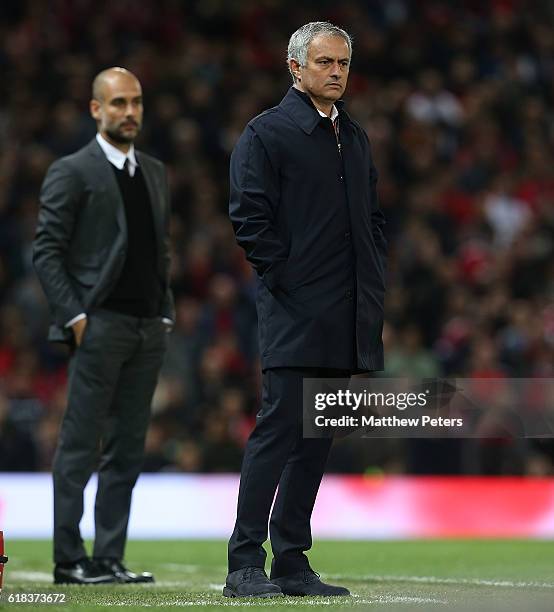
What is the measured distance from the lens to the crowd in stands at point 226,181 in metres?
12.3

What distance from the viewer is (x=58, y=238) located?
704 cm

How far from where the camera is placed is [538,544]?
998 cm

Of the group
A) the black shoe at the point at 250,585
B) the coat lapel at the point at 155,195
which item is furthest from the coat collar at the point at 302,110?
the black shoe at the point at 250,585

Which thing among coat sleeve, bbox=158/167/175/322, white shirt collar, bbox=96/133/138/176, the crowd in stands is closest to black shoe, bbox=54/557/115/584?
coat sleeve, bbox=158/167/175/322

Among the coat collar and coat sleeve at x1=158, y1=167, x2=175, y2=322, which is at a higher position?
the coat collar

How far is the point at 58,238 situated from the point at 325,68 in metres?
1.82

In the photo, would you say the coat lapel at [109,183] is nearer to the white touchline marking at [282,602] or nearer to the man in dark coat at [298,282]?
the man in dark coat at [298,282]

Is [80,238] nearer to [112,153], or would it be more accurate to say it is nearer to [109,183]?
[109,183]

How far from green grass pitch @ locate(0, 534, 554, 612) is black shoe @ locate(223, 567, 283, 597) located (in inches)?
2.6

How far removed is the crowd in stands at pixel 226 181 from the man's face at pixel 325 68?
619cm

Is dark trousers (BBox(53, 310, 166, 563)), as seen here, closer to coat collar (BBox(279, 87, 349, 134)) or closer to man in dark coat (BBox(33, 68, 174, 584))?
man in dark coat (BBox(33, 68, 174, 584))

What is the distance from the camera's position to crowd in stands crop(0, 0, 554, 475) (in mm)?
12289

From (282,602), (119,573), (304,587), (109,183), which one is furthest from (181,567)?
Result: (282,602)

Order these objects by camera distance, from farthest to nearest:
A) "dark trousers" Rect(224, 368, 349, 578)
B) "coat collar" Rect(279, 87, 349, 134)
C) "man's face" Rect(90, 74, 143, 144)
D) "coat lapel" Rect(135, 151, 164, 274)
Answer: "coat lapel" Rect(135, 151, 164, 274) → "man's face" Rect(90, 74, 143, 144) → "coat collar" Rect(279, 87, 349, 134) → "dark trousers" Rect(224, 368, 349, 578)
